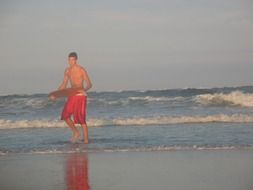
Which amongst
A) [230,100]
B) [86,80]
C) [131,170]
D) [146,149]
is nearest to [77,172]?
[131,170]

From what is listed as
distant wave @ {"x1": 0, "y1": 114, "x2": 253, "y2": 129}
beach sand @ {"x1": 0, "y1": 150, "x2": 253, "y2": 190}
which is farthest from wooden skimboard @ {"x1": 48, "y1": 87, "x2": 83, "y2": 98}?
distant wave @ {"x1": 0, "y1": 114, "x2": 253, "y2": 129}

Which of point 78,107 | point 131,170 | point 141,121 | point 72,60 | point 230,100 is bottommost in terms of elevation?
point 131,170

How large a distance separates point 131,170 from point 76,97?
269cm

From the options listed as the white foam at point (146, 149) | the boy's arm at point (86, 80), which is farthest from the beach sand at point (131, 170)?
the boy's arm at point (86, 80)

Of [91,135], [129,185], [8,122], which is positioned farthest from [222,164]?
[8,122]

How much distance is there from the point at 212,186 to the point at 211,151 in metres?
2.16

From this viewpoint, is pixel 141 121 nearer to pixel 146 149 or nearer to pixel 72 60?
pixel 72 60

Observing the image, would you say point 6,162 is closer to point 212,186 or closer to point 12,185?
point 12,185

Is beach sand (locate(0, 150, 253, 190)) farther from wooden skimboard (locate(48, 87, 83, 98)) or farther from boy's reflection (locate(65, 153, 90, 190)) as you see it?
wooden skimboard (locate(48, 87, 83, 98))

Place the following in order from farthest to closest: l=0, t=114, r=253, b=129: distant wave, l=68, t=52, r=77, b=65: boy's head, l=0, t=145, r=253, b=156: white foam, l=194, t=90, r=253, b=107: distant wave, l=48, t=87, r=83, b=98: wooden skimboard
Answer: l=194, t=90, r=253, b=107: distant wave, l=0, t=114, r=253, b=129: distant wave, l=68, t=52, r=77, b=65: boy's head, l=48, t=87, r=83, b=98: wooden skimboard, l=0, t=145, r=253, b=156: white foam

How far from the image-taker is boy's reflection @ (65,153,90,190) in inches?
178

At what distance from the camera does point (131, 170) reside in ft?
17.1

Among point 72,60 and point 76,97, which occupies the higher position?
point 72,60

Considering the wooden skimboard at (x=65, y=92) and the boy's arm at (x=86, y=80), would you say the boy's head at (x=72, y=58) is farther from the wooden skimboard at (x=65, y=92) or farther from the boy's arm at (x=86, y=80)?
the wooden skimboard at (x=65, y=92)
